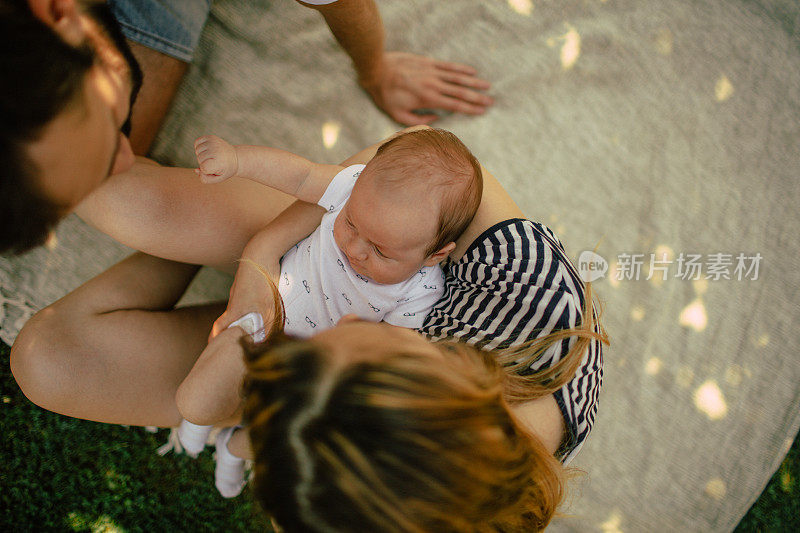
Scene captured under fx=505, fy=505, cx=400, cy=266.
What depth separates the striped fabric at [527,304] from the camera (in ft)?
3.90

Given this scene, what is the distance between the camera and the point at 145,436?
6.48 ft

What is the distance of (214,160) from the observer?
1285 millimetres

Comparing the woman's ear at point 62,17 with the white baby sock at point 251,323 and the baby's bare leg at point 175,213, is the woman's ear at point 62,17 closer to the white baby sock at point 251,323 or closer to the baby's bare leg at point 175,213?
the baby's bare leg at point 175,213

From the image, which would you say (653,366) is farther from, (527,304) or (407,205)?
(407,205)

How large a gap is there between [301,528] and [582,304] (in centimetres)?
81

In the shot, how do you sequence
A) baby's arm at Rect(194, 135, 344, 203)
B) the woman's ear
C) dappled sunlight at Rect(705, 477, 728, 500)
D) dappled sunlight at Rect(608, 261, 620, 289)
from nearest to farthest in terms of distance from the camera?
1. the woman's ear
2. baby's arm at Rect(194, 135, 344, 203)
3. dappled sunlight at Rect(705, 477, 728, 500)
4. dappled sunlight at Rect(608, 261, 620, 289)

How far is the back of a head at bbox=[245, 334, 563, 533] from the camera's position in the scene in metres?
0.76

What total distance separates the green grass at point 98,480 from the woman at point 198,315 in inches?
21.6

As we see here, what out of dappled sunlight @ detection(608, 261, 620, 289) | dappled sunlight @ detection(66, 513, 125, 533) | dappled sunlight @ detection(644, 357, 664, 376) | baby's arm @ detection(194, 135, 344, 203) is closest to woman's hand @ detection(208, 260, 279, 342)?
baby's arm @ detection(194, 135, 344, 203)

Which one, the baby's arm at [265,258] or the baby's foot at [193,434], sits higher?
the baby's arm at [265,258]

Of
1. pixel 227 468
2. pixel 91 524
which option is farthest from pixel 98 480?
pixel 227 468

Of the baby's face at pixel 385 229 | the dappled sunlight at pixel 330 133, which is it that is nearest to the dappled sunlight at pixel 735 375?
the baby's face at pixel 385 229

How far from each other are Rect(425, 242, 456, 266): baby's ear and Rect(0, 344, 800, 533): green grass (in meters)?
1.26

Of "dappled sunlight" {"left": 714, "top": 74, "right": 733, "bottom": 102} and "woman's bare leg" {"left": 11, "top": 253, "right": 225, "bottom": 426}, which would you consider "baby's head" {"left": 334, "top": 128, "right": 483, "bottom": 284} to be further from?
"dappled sunlight" {"left": 714, "top": 74, "right": 733, "bottom": 102}
